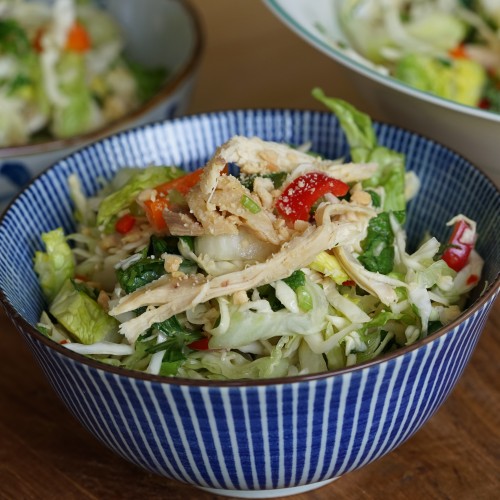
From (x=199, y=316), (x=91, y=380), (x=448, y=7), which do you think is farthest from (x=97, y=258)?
(x=448, y=7)

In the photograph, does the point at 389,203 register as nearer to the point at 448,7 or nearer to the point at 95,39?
the point at 448,7

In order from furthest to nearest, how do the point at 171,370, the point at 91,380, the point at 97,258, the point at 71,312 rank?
the point at 97,258 < the point at 71,312 < the point at 171,370 < the point at 91,380

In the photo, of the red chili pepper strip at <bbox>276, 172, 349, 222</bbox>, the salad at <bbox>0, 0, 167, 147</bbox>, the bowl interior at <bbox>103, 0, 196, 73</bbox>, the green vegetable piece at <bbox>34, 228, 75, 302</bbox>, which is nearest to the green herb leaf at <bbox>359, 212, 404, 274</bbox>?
the red chili pepper strip at <bbox>276, 172, 349, 222</bbox>

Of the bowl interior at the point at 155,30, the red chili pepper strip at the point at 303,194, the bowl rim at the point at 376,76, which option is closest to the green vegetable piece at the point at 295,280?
the red chili pepper strip at the point at 303,194

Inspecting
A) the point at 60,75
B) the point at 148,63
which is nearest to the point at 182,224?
the point at 60,75

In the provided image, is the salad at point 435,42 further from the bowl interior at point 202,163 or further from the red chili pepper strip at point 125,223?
the red chili pepper strip at point 125,223
